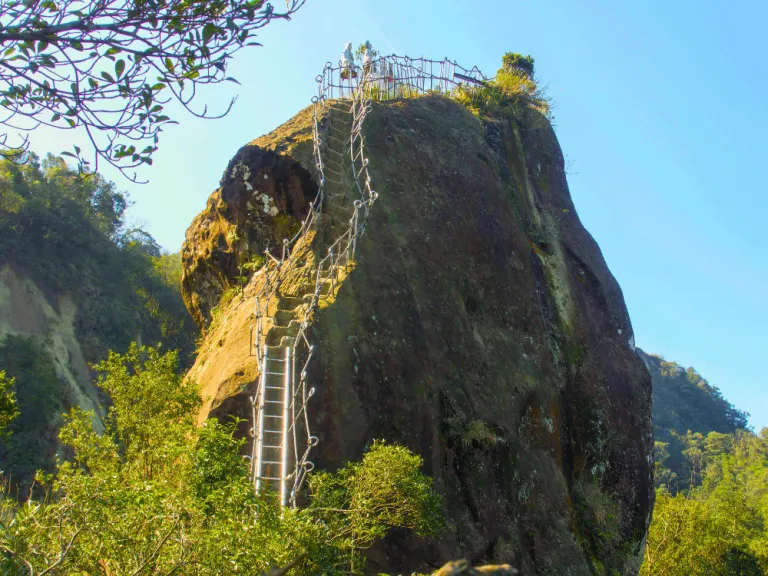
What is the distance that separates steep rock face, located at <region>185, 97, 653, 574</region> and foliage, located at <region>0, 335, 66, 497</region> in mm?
22458

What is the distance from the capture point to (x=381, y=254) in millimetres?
12453

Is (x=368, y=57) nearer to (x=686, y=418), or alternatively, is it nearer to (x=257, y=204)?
(x=257, y=204)

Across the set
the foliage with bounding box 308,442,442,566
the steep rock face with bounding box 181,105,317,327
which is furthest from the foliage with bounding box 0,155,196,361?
the foliage with bounding box 308,442,442,566

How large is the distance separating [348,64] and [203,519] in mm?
14998

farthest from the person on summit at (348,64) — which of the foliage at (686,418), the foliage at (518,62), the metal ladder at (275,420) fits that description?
the foliage at (686,418)

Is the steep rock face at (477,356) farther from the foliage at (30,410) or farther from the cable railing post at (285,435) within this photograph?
the foliage at (30,410)

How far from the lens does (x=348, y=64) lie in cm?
1897

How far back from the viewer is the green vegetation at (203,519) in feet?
18.3

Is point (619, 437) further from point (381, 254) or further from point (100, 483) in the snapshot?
point (100, 483)

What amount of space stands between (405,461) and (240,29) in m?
4.40

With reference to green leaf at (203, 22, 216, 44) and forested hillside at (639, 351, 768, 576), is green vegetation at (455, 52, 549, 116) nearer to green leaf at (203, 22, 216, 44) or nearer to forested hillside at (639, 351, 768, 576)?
forested hillside at (639, 351, 768, 576)

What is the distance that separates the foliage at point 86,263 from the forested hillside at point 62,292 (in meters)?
0.06

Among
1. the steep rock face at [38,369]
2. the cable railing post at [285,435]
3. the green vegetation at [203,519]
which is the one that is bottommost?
the green vegetation at [203,519]

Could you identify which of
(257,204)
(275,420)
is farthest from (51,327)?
(275,420)
